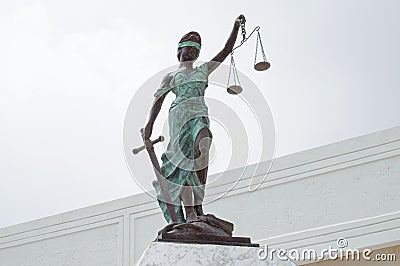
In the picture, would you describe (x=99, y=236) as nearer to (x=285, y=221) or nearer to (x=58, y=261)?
(x=58, y=261)

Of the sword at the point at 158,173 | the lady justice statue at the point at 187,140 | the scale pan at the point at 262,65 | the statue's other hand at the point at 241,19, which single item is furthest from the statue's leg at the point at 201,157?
the scale pan at the point at 262,65

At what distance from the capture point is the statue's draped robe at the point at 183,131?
13.7ft

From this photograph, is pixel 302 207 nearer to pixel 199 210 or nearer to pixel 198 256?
pixel 199 210

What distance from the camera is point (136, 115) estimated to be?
14.0ft

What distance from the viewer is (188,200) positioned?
13.6 ft

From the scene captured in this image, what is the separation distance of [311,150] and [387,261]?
48.9 inches

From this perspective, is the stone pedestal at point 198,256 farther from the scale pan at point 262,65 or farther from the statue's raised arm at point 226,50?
the scale pan at point 262,65

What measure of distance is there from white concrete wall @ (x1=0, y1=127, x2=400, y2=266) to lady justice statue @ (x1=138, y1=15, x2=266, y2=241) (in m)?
3.54

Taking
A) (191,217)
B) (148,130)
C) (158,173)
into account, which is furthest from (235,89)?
(191,217)

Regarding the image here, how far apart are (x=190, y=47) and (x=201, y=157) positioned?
606 millimetres

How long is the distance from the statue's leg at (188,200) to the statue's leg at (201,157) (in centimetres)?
3

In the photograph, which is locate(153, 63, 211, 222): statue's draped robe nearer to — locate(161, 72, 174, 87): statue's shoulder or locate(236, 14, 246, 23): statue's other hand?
locate(161, 72, 174, 87): statue's shoulder

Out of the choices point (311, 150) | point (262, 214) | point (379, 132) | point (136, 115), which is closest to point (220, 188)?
point (262, 214)

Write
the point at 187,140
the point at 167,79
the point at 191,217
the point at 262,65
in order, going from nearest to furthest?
the point at 191,217 < the point at 187,140 < the point at 167,79 < the point at 262,65
